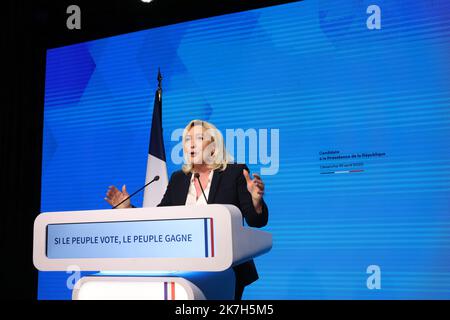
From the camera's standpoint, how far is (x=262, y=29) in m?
3.24

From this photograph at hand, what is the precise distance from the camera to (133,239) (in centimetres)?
121

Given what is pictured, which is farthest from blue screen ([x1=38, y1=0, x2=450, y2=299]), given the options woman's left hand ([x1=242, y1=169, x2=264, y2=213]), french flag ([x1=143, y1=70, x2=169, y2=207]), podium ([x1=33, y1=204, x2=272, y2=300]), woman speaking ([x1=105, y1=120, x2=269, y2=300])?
podium ([x1=33, y1=204, x2=272, y2=300])

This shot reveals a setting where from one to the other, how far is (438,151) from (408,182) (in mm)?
265

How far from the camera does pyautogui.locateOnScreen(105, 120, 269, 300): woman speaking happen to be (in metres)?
1.78

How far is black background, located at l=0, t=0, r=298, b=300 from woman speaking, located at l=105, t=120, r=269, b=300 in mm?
1789

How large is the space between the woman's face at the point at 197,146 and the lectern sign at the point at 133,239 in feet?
2.01

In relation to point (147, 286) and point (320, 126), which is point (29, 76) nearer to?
point (320, 126)

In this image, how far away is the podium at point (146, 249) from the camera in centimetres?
114

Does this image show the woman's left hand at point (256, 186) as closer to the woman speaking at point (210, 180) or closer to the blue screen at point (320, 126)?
the woman speaking at point (210, 180)

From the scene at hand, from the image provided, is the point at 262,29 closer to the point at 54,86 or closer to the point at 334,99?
the point at 334,99

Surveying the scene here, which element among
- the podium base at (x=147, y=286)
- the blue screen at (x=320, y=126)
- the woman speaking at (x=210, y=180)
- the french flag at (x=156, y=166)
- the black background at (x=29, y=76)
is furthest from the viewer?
the black background at (x=29, y=76)

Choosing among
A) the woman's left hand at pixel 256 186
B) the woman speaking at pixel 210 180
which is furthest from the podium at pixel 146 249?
the woman speaking at pixel 210 180

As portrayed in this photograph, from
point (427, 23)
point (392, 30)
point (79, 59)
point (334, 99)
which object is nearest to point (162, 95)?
point (79, 59)

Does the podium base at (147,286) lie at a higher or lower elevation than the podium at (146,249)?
lower
